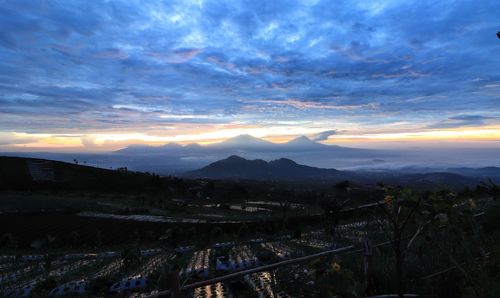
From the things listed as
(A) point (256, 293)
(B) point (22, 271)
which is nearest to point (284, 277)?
(A) point (256, 293)

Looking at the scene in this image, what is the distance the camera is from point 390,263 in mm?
5777

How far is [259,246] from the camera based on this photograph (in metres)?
12.7

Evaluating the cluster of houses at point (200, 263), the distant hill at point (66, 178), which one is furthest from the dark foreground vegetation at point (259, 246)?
the distant hill at point (66, 178)

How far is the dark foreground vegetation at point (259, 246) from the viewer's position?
4727 millimetres

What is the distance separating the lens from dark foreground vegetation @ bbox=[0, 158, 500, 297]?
473cm

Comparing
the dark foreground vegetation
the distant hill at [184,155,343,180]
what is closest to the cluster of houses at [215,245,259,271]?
the dark foreground vegetation

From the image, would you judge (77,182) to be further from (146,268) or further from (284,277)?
(284,277)

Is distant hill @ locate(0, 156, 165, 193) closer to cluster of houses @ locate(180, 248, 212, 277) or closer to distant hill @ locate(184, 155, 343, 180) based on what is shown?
cluster of houses @ locate(180, 248, 212, 277)

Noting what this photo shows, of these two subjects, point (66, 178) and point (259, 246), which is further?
point (66, 178)

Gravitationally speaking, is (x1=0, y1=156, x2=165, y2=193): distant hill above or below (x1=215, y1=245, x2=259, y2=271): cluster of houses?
above

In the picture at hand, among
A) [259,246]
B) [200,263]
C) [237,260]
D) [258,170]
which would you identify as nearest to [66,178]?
[259,246]

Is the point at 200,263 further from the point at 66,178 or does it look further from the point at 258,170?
the point at 258,170

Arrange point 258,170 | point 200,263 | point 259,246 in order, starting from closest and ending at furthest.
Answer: point 200,263, point 259,246, point 258,170

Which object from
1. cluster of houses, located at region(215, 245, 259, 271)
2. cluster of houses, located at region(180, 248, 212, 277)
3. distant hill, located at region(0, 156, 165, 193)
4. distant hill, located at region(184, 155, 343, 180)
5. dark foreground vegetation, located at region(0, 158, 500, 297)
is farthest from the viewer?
distant hill, located at region(184, 155, 343, 180)
